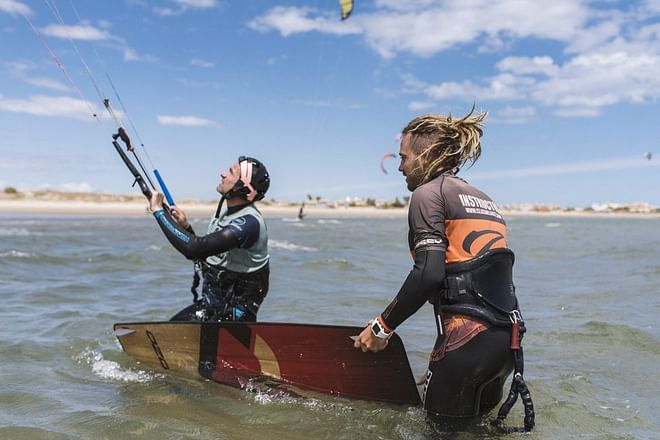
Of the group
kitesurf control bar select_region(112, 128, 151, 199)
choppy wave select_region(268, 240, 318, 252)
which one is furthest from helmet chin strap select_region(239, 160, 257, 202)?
choppy wave select_region(268, 240, 318, 252)

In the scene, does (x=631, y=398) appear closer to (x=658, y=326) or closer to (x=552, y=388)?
(x=552, y=388)

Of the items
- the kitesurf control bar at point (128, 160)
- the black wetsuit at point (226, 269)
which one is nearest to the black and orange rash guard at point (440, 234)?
the black wetsuit at point (226, 269)

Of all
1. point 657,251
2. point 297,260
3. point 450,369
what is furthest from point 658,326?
point 657,251

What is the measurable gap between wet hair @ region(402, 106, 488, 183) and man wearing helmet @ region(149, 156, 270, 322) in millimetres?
1753

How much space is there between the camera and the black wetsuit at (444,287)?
2.99 m

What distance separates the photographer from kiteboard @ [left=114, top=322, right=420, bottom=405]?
13.2ft

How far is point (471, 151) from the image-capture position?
3295mm

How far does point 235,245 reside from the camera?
4480 millimetres

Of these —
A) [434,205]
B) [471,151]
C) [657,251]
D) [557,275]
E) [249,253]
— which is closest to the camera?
[434,205]

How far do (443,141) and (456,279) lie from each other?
2.53 feet

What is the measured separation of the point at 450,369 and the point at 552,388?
2451 mm

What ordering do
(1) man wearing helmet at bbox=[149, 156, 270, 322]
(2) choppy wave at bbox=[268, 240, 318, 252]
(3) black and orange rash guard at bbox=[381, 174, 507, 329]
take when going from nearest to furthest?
(3) black and orange rash guard at bbox=[381, 174, 507, 329] → (1) man wearing helmet at bbox=[149, 156, 270, 322] → (2) choppy wave at bbox=[268, 240, 318, 252]

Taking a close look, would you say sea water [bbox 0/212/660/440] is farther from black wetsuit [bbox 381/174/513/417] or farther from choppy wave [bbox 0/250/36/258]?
black wetsuit [bbox 381/174/513/417]

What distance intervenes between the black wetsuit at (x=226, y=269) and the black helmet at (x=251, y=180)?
136 mm
